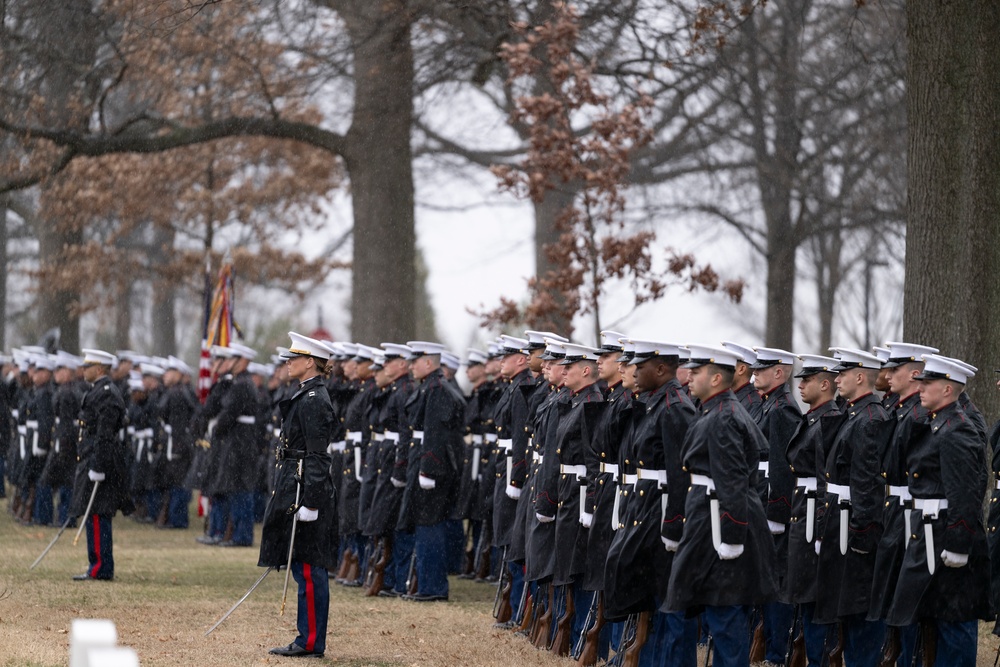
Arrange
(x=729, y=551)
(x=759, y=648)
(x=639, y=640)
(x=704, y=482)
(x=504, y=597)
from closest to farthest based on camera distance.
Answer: (x=729, y=551) < (x=704, y=482) < (x=639, y=640) < (x=759, y=648) < (x=504, y=597)

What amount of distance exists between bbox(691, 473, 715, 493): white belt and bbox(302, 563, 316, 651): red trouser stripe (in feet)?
10.6

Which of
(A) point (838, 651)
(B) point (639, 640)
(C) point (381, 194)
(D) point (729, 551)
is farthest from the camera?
(C) point (381, 194)

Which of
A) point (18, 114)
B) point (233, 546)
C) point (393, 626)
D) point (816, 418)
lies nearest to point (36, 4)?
point (18, 114)

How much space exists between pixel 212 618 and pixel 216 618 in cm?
3

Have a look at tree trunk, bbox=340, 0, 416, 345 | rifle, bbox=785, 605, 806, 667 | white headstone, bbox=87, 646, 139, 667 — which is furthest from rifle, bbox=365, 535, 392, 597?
white headstone, bbox=87, 646, 139, 667

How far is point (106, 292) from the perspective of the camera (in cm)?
3338

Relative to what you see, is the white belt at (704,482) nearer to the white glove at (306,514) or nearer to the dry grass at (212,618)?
the dry grass at (212,618)

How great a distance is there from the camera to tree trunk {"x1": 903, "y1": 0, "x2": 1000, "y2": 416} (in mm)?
13094

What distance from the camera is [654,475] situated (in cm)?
896

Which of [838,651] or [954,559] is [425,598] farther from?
[954,559]

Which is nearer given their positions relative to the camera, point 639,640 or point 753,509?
point 753,509

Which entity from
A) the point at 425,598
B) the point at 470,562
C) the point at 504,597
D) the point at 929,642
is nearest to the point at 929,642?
the point at 929,642

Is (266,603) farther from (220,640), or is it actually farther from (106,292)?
(106,292)

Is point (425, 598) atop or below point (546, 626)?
below
